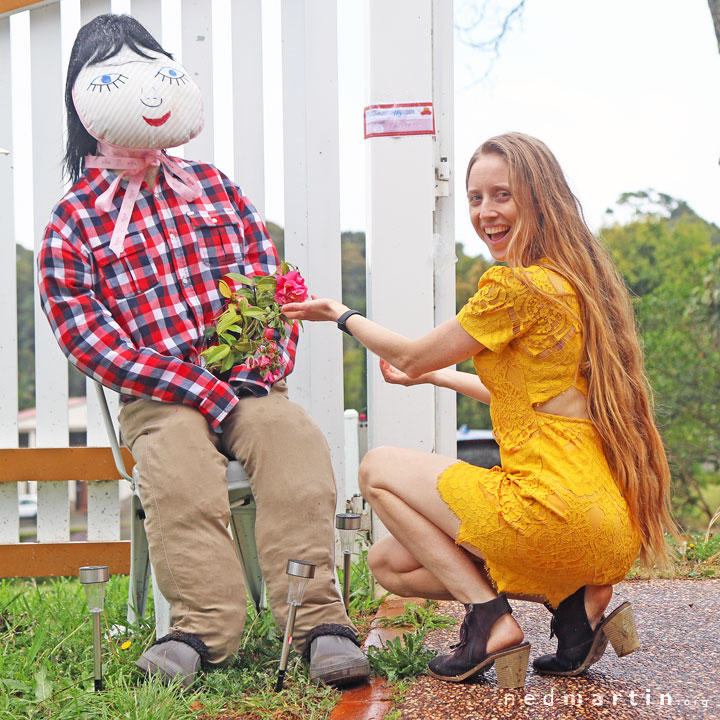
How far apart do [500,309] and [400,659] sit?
86cm

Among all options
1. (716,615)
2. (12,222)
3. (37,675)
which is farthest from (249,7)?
(716,615)

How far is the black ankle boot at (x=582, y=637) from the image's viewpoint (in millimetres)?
2004

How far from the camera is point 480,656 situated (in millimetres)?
1956

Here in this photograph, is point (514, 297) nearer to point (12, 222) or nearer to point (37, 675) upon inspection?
point (37, 675)

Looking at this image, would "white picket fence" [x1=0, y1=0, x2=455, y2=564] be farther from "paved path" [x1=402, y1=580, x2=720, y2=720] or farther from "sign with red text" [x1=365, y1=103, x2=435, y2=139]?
"paved path" [x1=402, y1=580, x2=720, y2=720]

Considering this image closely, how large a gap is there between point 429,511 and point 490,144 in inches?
34.5

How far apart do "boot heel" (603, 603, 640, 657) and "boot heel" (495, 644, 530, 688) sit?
21cm

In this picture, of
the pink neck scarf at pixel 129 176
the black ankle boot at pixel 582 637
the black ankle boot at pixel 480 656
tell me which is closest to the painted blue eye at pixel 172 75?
the pink neck scarf at pixel 129 176

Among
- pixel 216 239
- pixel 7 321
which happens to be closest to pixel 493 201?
pixel 216 239

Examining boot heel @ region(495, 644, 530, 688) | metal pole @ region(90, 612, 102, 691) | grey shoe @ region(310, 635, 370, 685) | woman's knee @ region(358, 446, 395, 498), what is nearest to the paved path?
boot heel @ region(495, 644, 530, 688)

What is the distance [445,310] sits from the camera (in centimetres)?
299

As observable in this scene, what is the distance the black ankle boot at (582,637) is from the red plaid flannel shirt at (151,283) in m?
0.98

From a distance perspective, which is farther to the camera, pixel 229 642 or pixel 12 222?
pixel 12 222

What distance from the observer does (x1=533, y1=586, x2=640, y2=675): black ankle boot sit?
200cm
